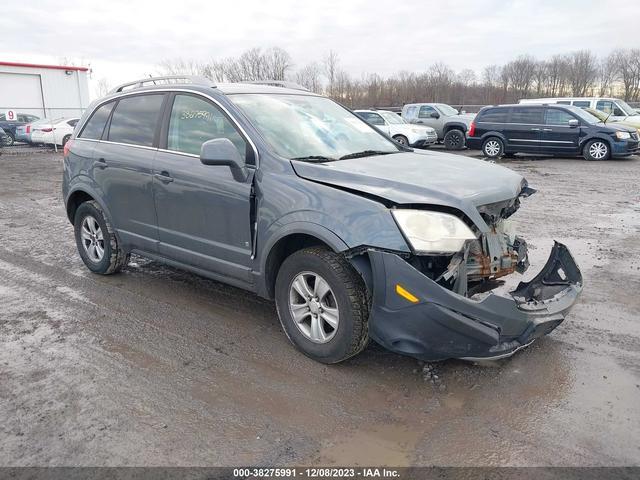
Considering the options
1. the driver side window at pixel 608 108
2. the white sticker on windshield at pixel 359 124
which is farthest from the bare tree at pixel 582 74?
the white sticker on windshield at pixel 359 124

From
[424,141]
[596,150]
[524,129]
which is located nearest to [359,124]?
[524,129]

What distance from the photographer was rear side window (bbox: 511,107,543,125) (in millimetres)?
16297

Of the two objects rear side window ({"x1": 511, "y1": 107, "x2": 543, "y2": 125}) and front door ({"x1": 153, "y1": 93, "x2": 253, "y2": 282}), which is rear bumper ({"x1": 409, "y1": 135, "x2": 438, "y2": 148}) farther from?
front door ({"x1": 153, "y1": 93, "x2": 253, "y2": 282})

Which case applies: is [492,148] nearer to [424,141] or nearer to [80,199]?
[424,141]

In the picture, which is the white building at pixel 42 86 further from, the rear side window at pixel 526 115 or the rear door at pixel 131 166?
the rear door at pixel 131 166

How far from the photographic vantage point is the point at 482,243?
3436 millimetres

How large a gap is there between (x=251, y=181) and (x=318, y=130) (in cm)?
83

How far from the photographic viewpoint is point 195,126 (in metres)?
4.34

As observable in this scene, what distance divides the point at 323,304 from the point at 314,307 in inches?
3.3

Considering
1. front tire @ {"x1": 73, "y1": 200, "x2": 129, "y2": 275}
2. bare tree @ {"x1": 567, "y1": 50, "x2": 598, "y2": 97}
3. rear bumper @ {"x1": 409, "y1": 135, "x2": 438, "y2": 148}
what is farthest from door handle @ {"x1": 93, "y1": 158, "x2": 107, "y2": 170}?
bare tree @ {"x1": 567, "y1": 50, "x2": 598, "y2": 97}

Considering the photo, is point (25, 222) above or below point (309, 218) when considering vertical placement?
below

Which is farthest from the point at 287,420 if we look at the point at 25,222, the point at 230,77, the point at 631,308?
the point at 230,77

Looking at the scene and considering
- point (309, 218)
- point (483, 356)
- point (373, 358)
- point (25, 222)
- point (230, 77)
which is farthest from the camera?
point (230, 77)

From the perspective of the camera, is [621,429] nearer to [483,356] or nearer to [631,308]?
[483,356]
